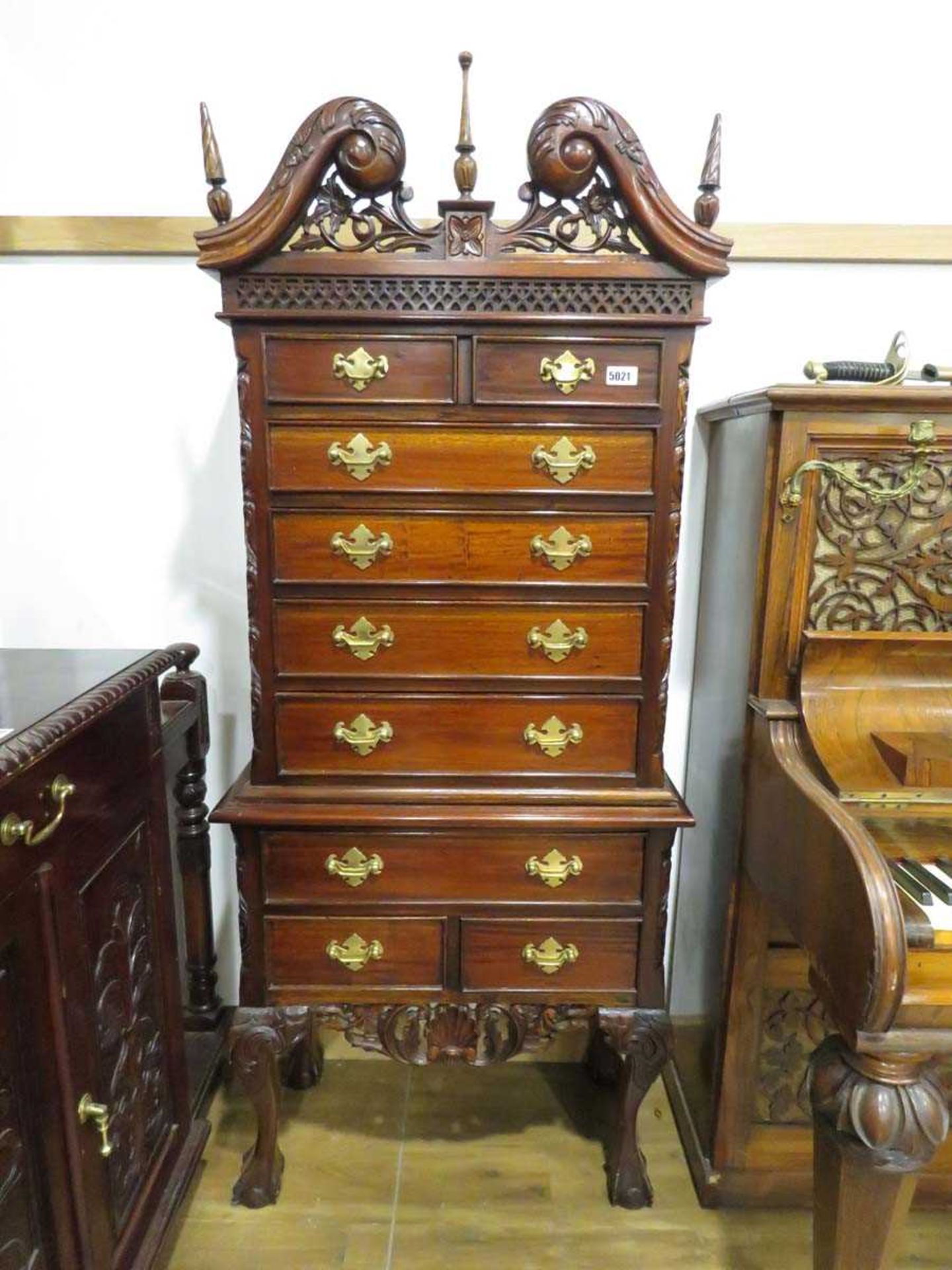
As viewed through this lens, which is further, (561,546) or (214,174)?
(561,546)

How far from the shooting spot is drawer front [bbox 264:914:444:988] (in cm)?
142

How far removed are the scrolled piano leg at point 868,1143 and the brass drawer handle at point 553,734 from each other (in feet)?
1.93

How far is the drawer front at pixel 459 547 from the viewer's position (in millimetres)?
1313

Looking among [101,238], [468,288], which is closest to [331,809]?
[468,288]

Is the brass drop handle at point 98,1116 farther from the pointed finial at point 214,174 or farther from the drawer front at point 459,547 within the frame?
the pointed finial at point 214,174

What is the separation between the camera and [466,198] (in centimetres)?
122

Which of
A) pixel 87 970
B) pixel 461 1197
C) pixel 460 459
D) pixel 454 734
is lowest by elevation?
pixel 461 1197

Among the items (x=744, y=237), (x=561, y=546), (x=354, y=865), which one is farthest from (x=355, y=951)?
(x=744, y=237)

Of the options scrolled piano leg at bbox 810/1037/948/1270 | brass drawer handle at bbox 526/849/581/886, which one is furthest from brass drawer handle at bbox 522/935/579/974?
scrolled piano leg at bbox 810/1037/948/1270

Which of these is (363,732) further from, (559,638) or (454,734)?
(559,638)

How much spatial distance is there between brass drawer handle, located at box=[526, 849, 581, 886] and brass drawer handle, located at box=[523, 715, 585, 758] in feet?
0.63

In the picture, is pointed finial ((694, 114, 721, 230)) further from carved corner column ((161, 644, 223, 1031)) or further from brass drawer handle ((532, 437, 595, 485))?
carved corner column ((161, 644, 223, 1031))

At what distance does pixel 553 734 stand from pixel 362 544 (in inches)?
18.7

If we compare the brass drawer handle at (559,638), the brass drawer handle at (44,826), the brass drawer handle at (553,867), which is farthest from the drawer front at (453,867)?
the brass drawer handle at (44,826)
